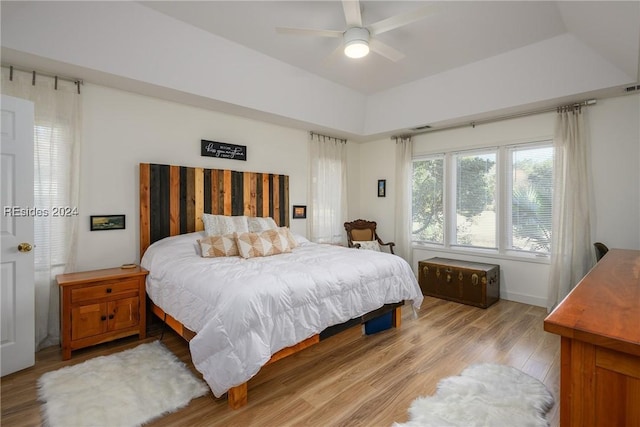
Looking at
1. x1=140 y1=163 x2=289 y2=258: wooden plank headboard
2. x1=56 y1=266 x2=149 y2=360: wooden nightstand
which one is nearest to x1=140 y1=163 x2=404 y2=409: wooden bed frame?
x1=140 y1=163 x2=289 y2=258: wooden plank headboard

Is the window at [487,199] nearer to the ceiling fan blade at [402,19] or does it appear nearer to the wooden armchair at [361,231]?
the wooden armchair at [361,231]

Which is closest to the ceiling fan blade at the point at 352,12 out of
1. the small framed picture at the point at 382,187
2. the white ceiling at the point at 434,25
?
the white ceiling at the point at 434,25

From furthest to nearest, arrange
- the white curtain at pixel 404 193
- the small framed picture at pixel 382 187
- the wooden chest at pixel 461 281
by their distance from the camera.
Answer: the small framed picture at pixel 382 187, the white curtain at pixel 404 193, the wooden chest at pixel 461 281

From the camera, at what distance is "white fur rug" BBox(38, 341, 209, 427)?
182 centimetres

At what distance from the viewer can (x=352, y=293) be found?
2.53 meters

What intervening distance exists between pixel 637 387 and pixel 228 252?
9.18 ft

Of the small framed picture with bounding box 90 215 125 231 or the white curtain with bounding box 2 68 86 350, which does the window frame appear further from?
the white curtain with bounding box 2 68 86 350

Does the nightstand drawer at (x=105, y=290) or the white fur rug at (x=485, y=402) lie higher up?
the nightstand drawer at (x=105, y=290)

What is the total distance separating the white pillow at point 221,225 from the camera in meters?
3.34

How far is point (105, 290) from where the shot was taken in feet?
8.66

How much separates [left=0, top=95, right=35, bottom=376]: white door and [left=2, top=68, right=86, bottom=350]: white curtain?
0.35m

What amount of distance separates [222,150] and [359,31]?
220 centimetres

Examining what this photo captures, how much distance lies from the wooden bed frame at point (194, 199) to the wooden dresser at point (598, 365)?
1.65 metres

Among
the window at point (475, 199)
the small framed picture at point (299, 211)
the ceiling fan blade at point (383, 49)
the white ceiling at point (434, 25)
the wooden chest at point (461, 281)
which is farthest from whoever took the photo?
the small framed picture at point (299, 211)
